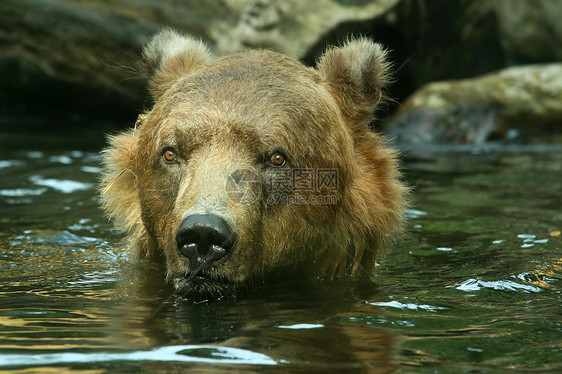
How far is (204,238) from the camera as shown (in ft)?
14.3

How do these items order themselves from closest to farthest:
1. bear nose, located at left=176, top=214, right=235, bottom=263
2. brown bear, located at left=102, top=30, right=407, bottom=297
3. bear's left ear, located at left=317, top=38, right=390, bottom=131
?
bear nose, located at left=176, top=214, right=235, bottom=263, brown bear, located at left=102, top=30, right=407, bottom=297, bear's left ear, located at left=317, top=38, right=390, bottom=131

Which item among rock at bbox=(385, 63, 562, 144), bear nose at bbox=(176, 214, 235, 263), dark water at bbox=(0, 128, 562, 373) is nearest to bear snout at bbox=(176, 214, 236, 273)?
bear nose at bbox=(176, 214, 235, 263)

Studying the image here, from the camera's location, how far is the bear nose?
4.31m

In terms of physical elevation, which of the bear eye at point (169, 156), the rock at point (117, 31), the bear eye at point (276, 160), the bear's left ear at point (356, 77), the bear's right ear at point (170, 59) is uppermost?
the rock at point (117, 31)

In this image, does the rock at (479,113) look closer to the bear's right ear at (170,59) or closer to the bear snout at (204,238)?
the bear's right ear at (170,59)

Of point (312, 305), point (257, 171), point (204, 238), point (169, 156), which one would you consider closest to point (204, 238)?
point (204, 238)

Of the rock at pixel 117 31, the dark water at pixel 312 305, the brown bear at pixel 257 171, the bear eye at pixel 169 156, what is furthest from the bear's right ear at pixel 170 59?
the rock at pixel 117 31

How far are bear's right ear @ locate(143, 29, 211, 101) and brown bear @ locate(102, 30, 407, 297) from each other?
0.04ft

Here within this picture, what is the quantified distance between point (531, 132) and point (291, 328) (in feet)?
30.1

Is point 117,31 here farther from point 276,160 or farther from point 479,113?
point 276,160

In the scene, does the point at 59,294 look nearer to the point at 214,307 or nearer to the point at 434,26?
the point at 214,307

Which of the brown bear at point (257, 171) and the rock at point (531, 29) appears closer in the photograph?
the brown bear at point (257, 171)

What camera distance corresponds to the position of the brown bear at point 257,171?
4.68 meters

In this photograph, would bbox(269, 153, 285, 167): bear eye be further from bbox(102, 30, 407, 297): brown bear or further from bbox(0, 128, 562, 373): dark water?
bbox(0, 128, 562, 373): dark water
